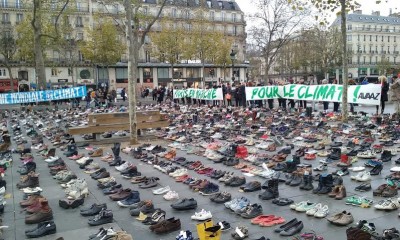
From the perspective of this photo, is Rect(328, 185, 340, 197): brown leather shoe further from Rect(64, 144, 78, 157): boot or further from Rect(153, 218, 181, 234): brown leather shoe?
Rect(64, 144, 78, 157): boot

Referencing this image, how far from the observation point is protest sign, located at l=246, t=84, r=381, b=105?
53.9ft

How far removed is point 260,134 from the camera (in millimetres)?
12641

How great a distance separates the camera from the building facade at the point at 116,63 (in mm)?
58562

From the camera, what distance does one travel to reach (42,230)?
5172 mm

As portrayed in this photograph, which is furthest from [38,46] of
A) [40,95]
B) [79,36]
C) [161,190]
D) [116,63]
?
[79,36]

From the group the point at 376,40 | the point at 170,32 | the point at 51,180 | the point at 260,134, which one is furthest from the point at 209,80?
the point at 51,180

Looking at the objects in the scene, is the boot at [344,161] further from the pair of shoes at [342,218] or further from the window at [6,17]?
the window at [6,17]

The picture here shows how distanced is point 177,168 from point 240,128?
6.26 m

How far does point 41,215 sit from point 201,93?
21.7m

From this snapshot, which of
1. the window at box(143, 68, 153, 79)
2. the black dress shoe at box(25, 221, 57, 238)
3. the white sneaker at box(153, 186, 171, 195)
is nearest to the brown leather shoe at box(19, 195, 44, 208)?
the black dress shoe at box(25, 221, 57, 238)

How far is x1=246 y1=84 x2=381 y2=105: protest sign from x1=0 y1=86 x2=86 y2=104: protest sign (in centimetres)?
1366

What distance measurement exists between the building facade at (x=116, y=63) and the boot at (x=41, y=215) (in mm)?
47819

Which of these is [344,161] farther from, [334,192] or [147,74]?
[147,74]

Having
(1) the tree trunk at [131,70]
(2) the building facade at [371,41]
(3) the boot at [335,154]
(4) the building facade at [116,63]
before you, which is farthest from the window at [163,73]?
(3) the boot at [335,154]
